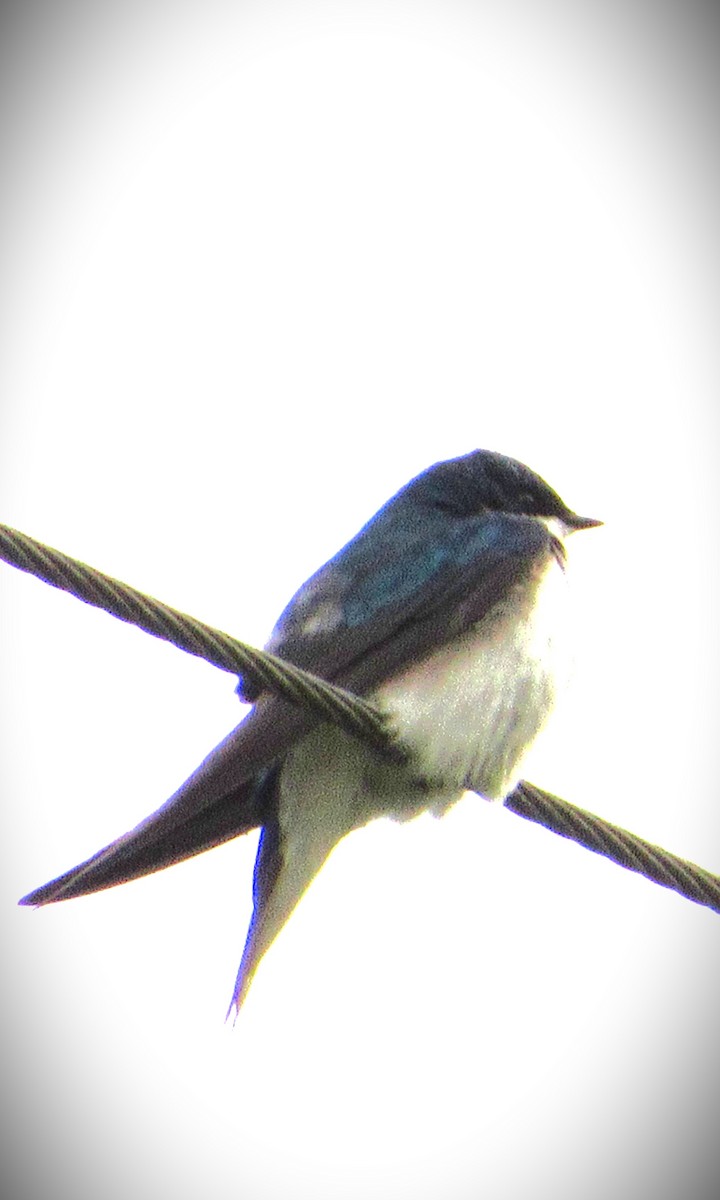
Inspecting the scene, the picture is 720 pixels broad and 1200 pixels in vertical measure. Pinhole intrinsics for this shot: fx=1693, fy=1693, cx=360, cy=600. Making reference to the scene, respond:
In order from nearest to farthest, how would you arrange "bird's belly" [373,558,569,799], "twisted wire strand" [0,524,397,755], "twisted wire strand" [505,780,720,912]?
"twisted wire strand" [0,524,397,755] → "twisted wire strand" [505,780,720,912] → "bird's belly" [373,558,569,799]

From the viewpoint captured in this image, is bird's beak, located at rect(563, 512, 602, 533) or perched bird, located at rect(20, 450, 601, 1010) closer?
perched bird, located at rect(20, 450, 601, 1010)

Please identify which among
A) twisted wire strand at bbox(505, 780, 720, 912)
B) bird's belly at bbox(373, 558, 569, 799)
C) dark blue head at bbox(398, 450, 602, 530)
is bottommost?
twisted wire strand at bbox(505, 780, 720, 912)

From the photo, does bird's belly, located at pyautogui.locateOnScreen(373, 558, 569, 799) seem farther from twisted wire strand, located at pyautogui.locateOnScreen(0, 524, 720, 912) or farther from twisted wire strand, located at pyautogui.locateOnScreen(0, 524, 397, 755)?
twisted wire strand, located at pyautogui.locateOnScreen(0, 524, 397, 755)

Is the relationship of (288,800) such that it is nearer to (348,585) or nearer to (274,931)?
(274,931)

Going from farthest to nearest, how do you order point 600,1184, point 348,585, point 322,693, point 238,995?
point 600,1184
point 348,585
point 238,995
point 322,693

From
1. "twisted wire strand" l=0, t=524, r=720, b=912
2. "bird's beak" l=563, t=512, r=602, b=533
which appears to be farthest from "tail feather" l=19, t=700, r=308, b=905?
"bird's beak" l=563, t=512, r=602, b=533

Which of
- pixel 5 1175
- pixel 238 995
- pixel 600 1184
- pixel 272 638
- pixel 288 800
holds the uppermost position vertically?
pixel 272 638

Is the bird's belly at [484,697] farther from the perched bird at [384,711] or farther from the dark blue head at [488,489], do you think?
the dark blue head at [488,489]

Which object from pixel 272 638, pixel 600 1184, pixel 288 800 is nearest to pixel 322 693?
pixel 288 800
